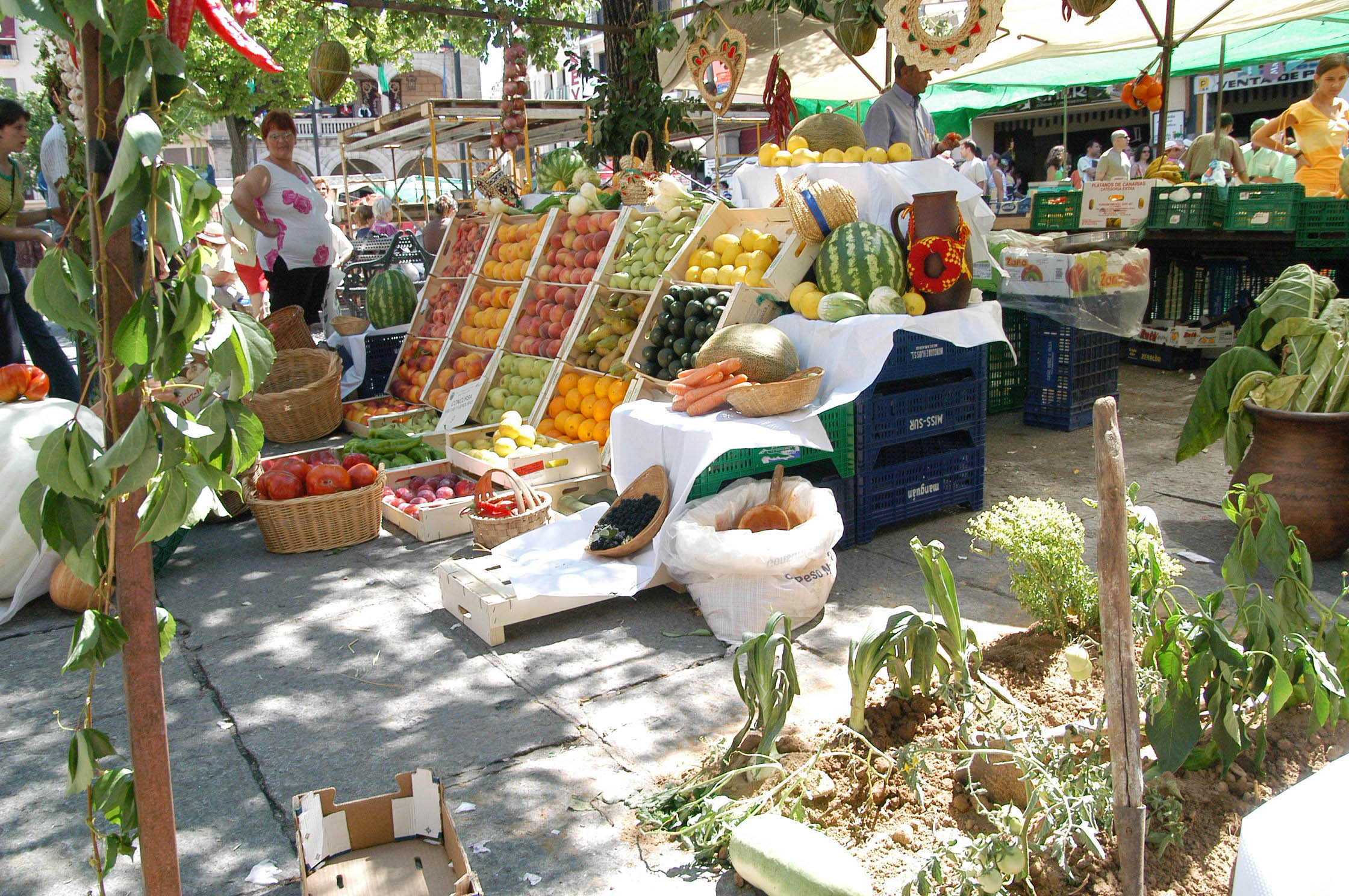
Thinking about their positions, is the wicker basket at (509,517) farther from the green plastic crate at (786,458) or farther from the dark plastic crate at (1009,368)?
the dark plastic crate at (1009,368)

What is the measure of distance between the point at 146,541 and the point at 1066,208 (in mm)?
9187

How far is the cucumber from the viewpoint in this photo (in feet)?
7.34

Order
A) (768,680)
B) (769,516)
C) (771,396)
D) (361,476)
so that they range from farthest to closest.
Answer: (361,476), (771,396), (769,516), (768,680)

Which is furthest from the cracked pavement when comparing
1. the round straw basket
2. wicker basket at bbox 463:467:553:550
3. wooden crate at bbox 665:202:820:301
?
the round straw basket

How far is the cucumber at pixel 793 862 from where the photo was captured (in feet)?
7.34

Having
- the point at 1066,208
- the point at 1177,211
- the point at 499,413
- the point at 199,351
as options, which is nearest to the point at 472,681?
the point at 199,351

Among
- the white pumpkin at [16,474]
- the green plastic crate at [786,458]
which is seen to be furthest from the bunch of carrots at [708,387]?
the white pumpkin at [16,474]

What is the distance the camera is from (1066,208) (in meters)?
9.30

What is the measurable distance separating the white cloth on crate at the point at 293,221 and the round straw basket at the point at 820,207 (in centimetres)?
398

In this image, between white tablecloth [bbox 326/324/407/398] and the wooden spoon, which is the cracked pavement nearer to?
the wooden spoon

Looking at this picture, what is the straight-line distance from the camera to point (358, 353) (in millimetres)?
8445

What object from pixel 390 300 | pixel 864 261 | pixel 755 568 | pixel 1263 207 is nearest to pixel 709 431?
pixel 755 568

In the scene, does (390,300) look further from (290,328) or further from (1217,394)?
(1217,394)

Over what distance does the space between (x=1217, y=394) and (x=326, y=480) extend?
4368 mm
